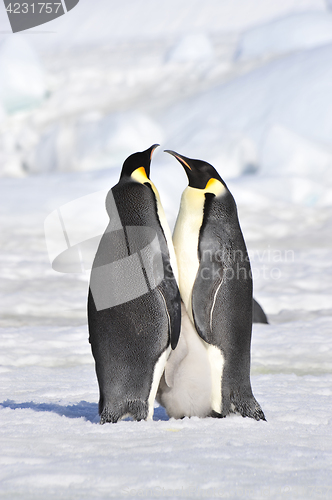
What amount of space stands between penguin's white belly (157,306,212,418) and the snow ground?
0.09 meters

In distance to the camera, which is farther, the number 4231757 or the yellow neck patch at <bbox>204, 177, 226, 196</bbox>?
the number 4231757

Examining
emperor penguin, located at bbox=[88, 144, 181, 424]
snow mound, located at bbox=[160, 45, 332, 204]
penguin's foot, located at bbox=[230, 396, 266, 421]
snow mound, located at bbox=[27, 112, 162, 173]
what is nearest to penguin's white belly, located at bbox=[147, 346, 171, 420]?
emperor penguin, located at bbox=[88, 144, 181, 424]

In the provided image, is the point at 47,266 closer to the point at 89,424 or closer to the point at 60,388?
the point at 60,388

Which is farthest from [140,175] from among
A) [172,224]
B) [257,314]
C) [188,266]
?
[172,224]

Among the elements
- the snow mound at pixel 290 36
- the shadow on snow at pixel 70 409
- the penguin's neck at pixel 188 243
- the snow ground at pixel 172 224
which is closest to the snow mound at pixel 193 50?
the snow ground at pixel 172 224

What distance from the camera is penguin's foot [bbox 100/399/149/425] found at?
177 cm

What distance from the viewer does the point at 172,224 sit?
8.12 metres

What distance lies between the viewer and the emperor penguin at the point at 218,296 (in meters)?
1.84

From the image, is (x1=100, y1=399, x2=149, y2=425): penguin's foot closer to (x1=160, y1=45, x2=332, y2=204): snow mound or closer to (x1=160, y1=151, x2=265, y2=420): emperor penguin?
(x1=160, y1=151, x2=265, y2=420): emperor penguin

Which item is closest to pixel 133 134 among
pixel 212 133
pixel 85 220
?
pixel 212 133

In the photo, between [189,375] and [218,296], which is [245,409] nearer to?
[189,375]

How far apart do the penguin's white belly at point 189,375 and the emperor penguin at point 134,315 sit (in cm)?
9

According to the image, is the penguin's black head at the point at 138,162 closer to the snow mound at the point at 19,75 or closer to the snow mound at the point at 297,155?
the snow mound at the point at 297,155

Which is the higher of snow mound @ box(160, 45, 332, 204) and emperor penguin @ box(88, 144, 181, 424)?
emperor penguin @ box(88, 144, 181, 424)
